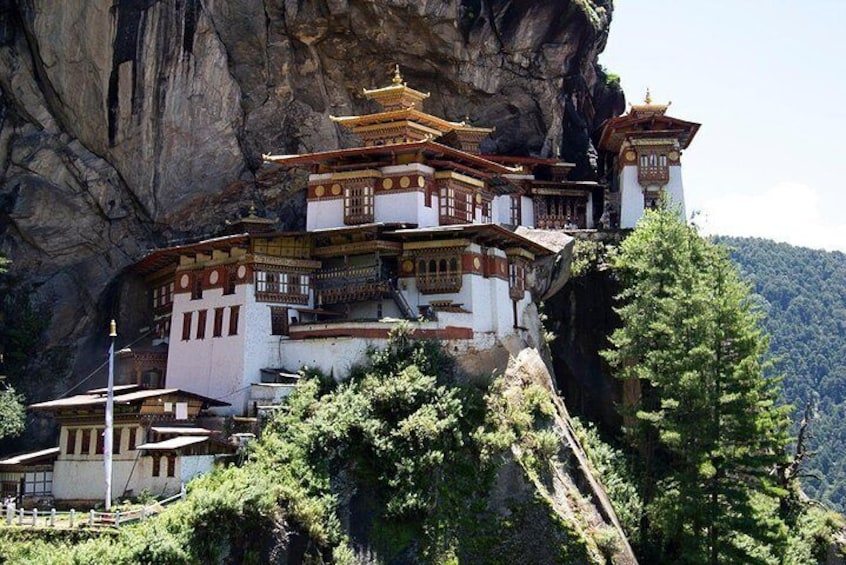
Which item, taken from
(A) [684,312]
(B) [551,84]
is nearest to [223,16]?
(B) [551,84]

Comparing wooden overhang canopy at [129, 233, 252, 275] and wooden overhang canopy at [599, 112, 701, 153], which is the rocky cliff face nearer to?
wooden overhang canopy at [129, 233, 252, 275]

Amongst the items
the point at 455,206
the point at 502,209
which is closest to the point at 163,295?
the point at 455,206

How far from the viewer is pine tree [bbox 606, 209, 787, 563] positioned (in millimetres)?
42312

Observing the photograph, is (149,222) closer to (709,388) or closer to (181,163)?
(181,163)

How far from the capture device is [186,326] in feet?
158

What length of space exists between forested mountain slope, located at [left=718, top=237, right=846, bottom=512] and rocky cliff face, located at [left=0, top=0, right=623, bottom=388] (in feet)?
232

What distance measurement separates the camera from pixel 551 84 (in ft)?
212

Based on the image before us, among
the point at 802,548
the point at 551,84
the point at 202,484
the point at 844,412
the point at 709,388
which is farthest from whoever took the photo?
the point at 844,412

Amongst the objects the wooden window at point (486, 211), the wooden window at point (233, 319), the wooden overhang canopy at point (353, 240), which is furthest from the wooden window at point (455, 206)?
the wooden window at point (233, 319)

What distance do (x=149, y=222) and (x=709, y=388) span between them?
1067 inches

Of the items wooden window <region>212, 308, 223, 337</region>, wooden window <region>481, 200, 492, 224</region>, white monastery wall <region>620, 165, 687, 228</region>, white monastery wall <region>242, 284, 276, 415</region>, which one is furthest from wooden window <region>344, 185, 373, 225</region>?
white monastery wall <region>620, 165, 687, 228</region>

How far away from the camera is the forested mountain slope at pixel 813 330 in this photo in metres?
125

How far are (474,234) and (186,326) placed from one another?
497 inches

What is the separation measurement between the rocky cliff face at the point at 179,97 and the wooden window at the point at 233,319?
954cm
